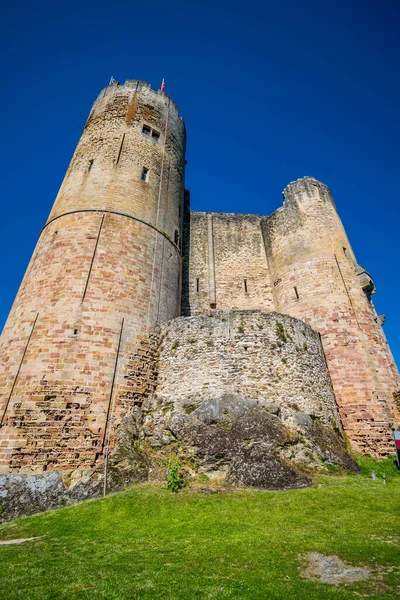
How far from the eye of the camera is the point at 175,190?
17016mm

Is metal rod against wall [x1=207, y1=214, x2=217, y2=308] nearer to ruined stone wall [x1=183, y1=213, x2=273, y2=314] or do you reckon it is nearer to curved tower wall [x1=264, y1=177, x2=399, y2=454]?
ruined stone wall [x1=183, y1=213, x2=273, y2=314]

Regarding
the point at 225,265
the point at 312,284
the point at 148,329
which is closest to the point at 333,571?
the point at 148,329

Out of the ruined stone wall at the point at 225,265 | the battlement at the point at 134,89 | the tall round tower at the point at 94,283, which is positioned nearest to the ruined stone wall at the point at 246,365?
the tall round tower at the point at 94,283

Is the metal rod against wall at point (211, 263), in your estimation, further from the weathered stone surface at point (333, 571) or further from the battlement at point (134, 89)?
the weathered stone surface at point (333, 571)

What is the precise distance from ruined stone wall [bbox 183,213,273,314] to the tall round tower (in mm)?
3629

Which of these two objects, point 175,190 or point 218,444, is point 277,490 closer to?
point 218,444

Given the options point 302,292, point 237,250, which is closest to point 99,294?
point 302,292

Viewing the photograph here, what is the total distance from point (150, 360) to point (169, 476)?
416 centimetres

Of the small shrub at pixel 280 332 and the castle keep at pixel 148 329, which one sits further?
the small shrub at pixel 280 332

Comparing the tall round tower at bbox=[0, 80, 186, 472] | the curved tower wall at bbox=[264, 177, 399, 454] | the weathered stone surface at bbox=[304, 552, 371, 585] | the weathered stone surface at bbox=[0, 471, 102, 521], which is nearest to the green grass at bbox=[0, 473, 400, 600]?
the weathered stone surface at bbox=[304, 552, 371, 585]

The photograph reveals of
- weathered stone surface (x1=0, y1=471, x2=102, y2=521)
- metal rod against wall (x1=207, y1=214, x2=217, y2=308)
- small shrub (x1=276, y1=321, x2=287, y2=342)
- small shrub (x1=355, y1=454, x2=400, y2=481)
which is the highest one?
metal rod against wall (x1=207, y1=214, x2=217, y2=308)

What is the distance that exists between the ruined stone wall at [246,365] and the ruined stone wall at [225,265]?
19.0 feet

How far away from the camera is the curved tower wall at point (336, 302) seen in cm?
1264

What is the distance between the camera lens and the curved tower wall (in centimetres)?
1264
